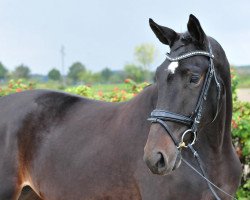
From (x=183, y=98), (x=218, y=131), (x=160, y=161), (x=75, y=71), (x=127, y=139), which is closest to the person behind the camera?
(x=160, y=161)

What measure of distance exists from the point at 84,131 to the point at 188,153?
105 centimetres

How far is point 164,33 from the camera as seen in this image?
128 inches

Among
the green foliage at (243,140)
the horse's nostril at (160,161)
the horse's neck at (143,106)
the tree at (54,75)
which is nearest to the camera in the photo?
the horse's nostril at (160,161)

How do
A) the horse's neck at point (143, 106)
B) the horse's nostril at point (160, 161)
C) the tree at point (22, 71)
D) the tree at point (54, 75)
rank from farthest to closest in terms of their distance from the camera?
the tree at point (54, 75) < the tree at point (22, 71) < the horse's neck at point (143, 106) < the horse's nostril at point (160, 161)

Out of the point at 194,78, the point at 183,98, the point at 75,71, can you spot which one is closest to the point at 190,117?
the point at 183,98

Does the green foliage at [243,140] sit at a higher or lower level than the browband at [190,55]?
lower

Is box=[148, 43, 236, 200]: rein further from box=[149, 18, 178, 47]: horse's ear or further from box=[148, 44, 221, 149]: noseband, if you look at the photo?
box=[149, 18, 178, 47]: horse's ear

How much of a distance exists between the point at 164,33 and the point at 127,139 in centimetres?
86

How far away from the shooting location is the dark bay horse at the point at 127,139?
9.77 ft

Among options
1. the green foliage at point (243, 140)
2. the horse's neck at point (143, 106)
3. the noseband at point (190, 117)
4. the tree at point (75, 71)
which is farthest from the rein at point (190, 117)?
the tree at point (75, 71)

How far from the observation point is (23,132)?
14.3ft

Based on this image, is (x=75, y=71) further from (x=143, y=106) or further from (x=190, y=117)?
(x=190, y=117)

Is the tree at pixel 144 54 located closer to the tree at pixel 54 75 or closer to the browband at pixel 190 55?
the tree at pixel 54 75

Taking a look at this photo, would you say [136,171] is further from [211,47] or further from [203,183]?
[211,47]
